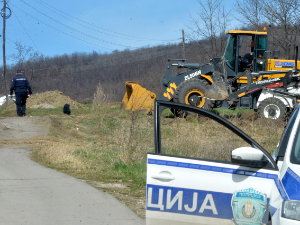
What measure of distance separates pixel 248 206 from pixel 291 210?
0.68m

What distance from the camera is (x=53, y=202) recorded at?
5234mm

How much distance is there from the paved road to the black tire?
10.0 meters

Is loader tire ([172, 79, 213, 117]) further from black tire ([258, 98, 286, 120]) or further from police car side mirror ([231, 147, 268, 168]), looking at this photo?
police car side mirror ([231, 147, 268, 168])

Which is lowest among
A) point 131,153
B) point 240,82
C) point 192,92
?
point 131,153

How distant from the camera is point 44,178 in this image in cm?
666

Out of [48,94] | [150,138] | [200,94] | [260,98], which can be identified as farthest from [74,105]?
[150,138]

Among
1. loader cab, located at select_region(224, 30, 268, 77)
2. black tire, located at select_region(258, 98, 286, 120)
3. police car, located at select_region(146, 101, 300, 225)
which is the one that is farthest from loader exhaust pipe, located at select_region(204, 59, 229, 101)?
police car, located at select_region(146, 101, 300, 225)

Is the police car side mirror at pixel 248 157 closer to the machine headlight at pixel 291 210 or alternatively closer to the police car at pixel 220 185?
the police car at pixel 220 185

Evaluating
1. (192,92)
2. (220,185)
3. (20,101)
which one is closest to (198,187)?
(220,185)

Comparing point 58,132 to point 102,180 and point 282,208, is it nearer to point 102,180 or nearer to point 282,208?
point 102,180

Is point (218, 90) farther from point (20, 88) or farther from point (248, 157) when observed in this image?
point (248, 157)

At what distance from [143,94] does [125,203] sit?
12499 millimetres

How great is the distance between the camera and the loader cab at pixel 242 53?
620 inches

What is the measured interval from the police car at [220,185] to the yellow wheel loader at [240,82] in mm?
11964
